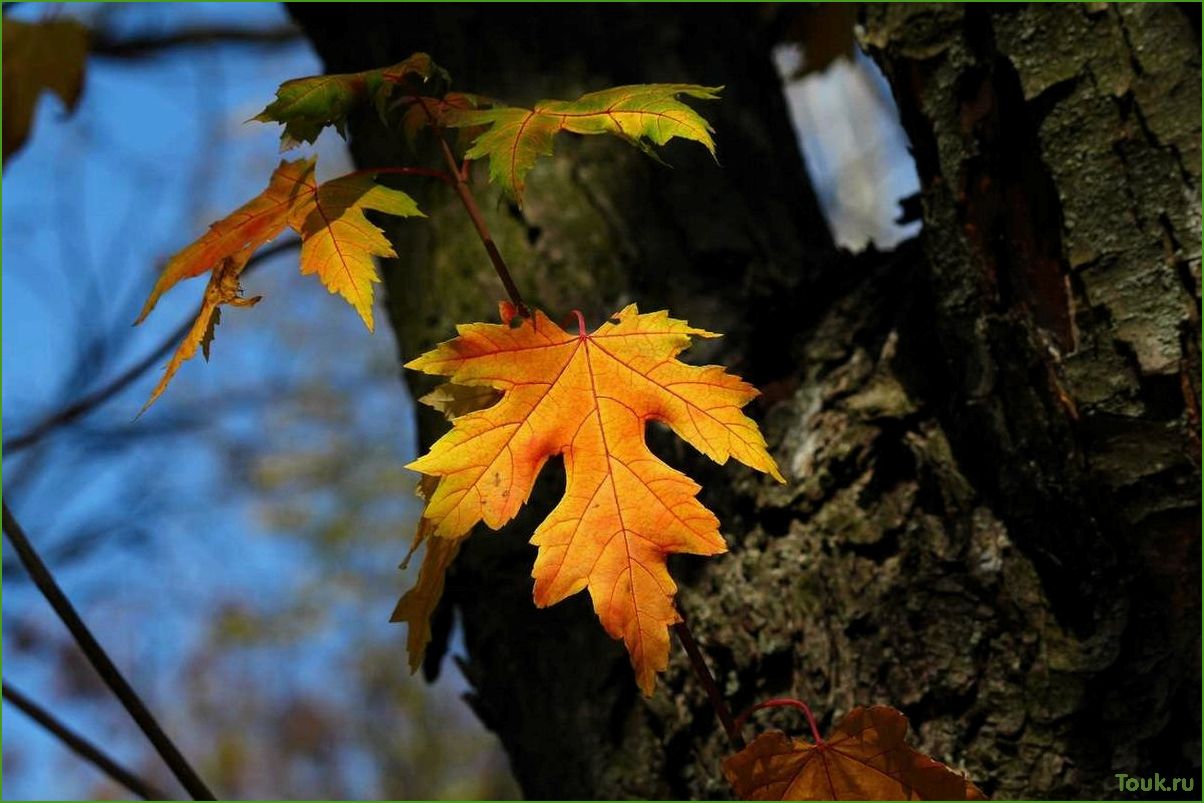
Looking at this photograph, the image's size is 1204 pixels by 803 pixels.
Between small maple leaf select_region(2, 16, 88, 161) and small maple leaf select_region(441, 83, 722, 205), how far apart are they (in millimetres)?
995

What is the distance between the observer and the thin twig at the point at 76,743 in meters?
0.92

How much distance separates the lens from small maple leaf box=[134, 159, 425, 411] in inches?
28.5

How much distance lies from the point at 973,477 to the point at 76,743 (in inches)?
34.1

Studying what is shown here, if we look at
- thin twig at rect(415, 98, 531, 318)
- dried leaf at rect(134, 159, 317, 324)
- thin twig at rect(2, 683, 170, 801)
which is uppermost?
dried leaf at rect(134, 159, 317, 324)

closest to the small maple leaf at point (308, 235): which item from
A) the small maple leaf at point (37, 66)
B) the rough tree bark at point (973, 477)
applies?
the rough tree bark at point (973, 477)

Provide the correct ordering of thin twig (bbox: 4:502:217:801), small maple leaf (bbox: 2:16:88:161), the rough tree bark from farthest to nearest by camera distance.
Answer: small maple leaf (bbox: 2:16:88:161)
the rough tree bark
thin twig (bbox: 4:502:217:801)

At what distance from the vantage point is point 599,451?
2.38ft

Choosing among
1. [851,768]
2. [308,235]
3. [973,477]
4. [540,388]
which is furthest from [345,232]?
[973,477]

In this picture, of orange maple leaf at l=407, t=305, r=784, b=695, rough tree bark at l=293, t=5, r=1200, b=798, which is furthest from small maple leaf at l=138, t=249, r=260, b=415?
rough tree bark at l=293, t=5, r=1200, b=798

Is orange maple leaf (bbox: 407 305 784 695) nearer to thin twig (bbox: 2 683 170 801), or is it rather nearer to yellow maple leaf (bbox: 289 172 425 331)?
yellow maple leaf (bbox: 289 172 425 331)

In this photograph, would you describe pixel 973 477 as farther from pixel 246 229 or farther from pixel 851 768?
pixel 246 229

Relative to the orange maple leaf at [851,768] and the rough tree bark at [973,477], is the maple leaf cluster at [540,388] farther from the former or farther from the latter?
the rough tree bark at [973,477]

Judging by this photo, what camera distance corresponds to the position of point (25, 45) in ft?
4.96

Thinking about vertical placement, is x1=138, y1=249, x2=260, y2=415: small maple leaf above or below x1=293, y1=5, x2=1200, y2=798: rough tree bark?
above
